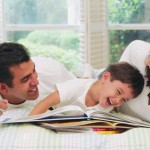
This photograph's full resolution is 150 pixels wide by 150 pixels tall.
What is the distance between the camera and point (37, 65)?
1778 mm

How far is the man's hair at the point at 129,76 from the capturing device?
130 centimetres

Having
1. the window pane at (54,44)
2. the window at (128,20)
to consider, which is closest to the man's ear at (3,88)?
the window pane at (54,44)

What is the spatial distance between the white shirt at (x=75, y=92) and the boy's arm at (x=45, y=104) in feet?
0.09

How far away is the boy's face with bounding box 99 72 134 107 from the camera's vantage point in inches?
51.6

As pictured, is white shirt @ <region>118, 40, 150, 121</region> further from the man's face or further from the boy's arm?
the man's face

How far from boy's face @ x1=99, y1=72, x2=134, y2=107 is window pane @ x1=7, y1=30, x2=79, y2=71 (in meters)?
1.64

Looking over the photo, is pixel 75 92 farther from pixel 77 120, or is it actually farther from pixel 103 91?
pixel 77 120

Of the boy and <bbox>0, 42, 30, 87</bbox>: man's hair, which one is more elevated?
<bbox>0, 42, 30, 87</bbox>: man's hair

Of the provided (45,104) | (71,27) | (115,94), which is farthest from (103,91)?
(71,27)

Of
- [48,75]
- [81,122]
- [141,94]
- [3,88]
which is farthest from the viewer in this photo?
[48,75]

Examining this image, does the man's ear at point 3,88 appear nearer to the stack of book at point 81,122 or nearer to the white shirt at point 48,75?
the white shirt at point 48,75

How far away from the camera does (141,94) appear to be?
131 centimetres

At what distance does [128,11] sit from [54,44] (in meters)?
0.75

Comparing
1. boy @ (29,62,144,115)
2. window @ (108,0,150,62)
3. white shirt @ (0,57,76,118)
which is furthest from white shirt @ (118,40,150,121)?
window @ (108,0,150,62)
